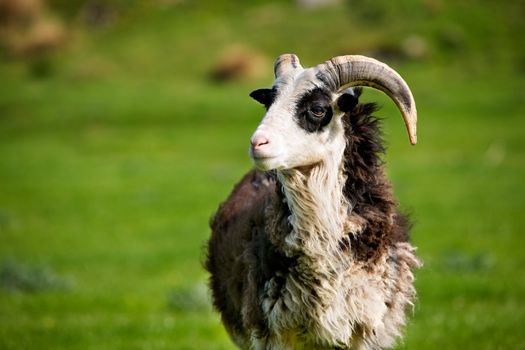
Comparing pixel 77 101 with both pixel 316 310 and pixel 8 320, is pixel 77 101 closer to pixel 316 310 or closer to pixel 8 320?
pixel 8 320

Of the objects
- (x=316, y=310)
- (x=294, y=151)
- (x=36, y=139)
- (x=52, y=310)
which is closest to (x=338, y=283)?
(x=316, y=310)

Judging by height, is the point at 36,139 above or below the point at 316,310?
above

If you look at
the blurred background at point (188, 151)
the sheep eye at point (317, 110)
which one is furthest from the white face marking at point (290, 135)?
the blurred background at point (188, 151)

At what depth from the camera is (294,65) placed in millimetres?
6254

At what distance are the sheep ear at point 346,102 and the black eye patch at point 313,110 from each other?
0.11 meters

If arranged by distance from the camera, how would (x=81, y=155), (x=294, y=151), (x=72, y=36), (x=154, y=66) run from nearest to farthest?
(x=294, y=151)
(x=81, y=155)
(x=154, y=66)
(x=72, y=36)

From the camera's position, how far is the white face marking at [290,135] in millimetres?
5449

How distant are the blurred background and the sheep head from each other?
717 millimetres

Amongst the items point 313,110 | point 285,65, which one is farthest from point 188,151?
point 313,110

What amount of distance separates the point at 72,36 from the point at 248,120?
61.2ft

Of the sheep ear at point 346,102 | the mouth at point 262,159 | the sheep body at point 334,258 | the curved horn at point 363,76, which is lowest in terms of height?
the sheep body at point 334,258

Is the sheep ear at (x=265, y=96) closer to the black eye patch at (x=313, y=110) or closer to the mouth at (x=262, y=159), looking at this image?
the black eye patch at (x=313, y=110)

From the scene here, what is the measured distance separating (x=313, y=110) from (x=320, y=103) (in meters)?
0.08

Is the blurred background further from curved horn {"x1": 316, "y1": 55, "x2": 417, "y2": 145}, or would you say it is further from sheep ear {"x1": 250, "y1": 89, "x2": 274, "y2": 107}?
sheep ear {"x1": 250, "y1": 89, "x2": 274, "y2": 107}
